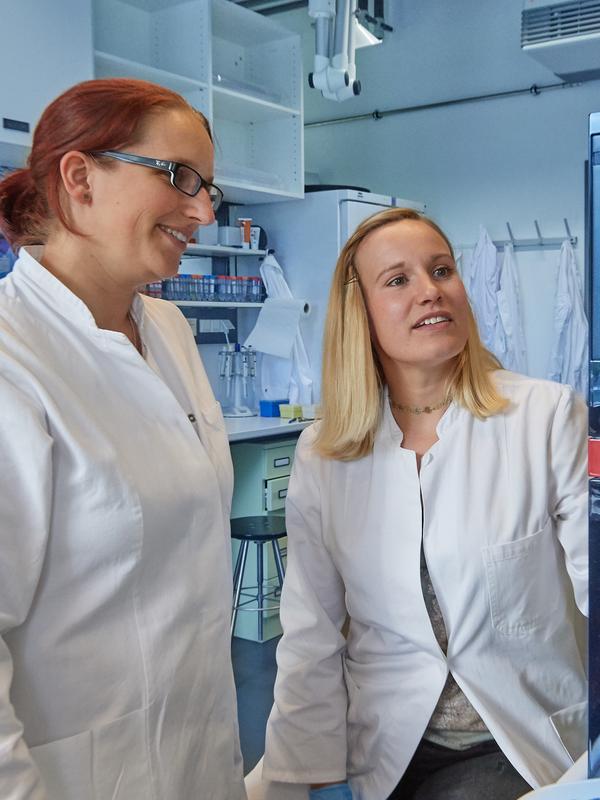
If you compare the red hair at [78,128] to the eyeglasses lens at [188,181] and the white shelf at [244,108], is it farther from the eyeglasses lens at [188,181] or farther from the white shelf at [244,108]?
the white shelf at [244,108]

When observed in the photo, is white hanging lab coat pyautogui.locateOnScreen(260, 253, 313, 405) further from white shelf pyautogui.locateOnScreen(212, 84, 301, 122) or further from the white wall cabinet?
white shelf pyautogui.locateOnScreen(212, 84, 301, 122)

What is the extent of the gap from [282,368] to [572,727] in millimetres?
3484

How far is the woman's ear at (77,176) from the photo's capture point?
110 cm

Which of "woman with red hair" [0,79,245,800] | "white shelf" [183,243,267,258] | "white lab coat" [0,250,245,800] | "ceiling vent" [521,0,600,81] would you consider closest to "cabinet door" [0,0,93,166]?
"white shelf" [183,243,267,258]

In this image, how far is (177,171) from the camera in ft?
3.76

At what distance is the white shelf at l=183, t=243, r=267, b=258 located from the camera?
433 cm

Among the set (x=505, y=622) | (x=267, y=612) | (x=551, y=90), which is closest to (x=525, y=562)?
(x=505, y=622)

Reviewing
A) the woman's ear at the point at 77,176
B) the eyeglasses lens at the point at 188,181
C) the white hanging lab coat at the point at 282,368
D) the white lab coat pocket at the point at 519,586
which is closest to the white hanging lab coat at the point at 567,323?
the white hanging lab coat at the point at 282,368

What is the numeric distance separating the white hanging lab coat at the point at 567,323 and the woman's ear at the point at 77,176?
3.89 m

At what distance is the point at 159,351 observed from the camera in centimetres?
130

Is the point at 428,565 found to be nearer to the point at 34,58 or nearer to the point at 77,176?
the point at 77,176

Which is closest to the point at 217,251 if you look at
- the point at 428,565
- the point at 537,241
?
the point at 537,241

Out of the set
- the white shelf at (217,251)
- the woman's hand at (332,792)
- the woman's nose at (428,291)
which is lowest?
the woman's hand at (332,792)

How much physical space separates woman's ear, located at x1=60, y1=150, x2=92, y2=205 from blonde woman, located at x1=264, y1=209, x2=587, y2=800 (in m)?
0.55
